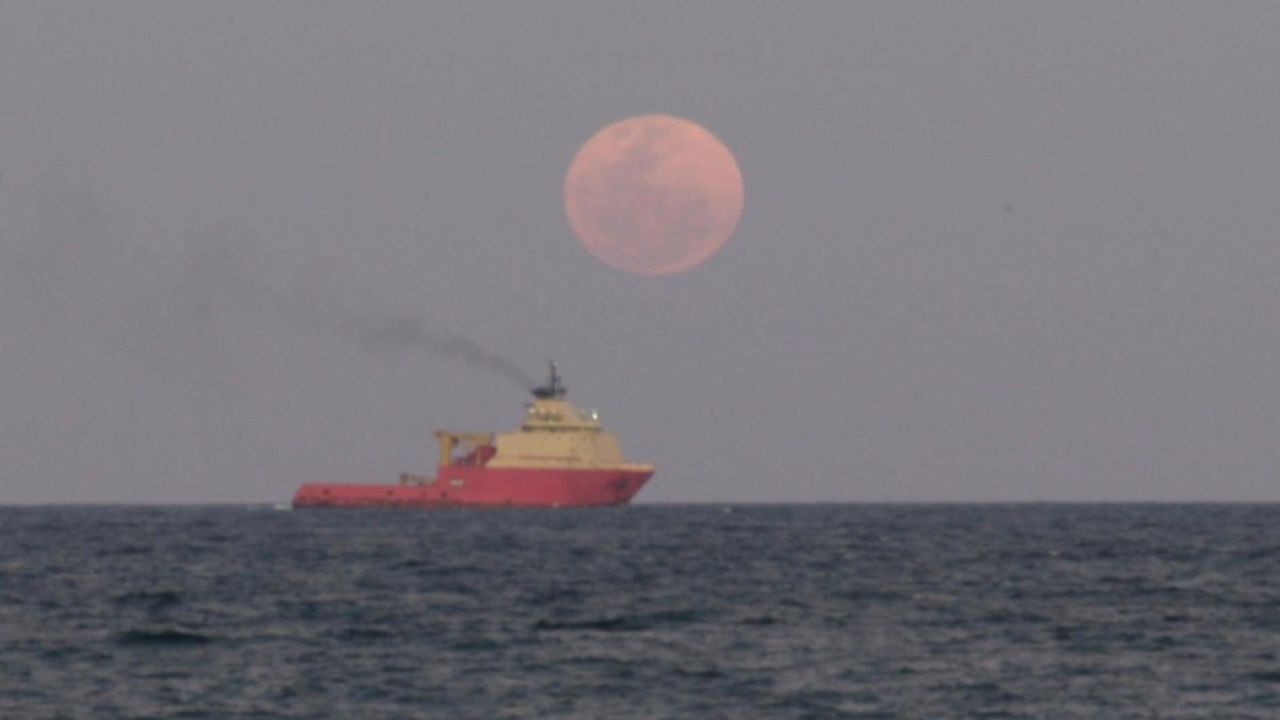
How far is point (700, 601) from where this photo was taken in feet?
183

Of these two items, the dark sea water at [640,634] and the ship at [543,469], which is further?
the ship at [543,469]

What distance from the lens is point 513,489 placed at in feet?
480

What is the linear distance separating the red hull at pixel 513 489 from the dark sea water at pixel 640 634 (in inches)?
2333

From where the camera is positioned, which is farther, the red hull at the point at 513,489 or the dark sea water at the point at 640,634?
the red hull at the point at 513,489

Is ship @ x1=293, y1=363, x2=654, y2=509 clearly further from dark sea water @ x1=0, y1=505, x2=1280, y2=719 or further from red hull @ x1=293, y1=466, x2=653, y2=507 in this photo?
dark sea water @ x1=0, y1=505, x2=1280, y2=719

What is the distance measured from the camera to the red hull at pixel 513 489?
146000mm

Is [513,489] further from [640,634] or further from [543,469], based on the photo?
[640,634]

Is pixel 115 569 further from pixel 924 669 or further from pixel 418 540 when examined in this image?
pixel 924 669

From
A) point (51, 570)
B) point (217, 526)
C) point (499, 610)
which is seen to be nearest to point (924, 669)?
point (499, 610)

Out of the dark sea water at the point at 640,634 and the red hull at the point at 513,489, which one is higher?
the red hull at the point at 513,489

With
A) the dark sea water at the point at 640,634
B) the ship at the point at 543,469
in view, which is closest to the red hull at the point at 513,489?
the ship at the point at 543,469

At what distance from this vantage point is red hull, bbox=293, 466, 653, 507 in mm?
146000

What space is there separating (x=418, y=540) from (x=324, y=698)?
6356 centimetres

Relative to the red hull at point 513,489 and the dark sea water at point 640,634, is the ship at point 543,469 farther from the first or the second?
the dark sea water at point 640,634
